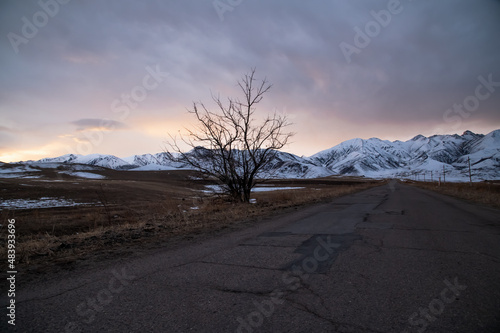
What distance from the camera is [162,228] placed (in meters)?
7.89

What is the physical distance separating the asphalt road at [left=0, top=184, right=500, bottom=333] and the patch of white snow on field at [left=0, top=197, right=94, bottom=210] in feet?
77.0

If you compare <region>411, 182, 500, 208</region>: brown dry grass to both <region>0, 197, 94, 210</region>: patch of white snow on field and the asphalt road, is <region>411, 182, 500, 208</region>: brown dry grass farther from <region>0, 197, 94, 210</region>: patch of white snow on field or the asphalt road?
<region>0, 197, 94, 210</region>: patch of white snow on field

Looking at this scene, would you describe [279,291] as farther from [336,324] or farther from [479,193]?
[479,193]

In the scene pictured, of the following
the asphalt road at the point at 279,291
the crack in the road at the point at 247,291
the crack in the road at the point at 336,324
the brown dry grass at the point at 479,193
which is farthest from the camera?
the brown dry grass at the point at 479,193

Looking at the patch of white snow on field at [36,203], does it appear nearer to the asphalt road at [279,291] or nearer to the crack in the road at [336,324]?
the asphalt road at [279,291]

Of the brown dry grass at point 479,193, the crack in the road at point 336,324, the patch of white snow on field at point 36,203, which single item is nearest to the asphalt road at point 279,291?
the crack in the road at point 336,324

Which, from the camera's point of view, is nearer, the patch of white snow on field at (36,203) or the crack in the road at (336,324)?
the crack in the road at (336,324)

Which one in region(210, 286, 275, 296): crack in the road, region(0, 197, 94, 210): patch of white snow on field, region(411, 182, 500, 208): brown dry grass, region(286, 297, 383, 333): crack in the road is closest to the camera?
region(286, 297, 383, 333): crack in the road

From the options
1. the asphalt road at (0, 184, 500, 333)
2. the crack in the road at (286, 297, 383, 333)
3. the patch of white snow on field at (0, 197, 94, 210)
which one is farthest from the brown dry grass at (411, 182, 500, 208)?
the patch of white snow on field at (0, 197, 94, 210)

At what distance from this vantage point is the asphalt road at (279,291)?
2.51m

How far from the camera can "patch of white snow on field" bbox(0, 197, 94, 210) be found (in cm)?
2159

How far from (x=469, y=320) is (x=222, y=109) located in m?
13.9

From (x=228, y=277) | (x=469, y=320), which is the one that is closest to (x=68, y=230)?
(x=228, y=277)

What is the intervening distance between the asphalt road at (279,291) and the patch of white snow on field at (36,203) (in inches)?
924
